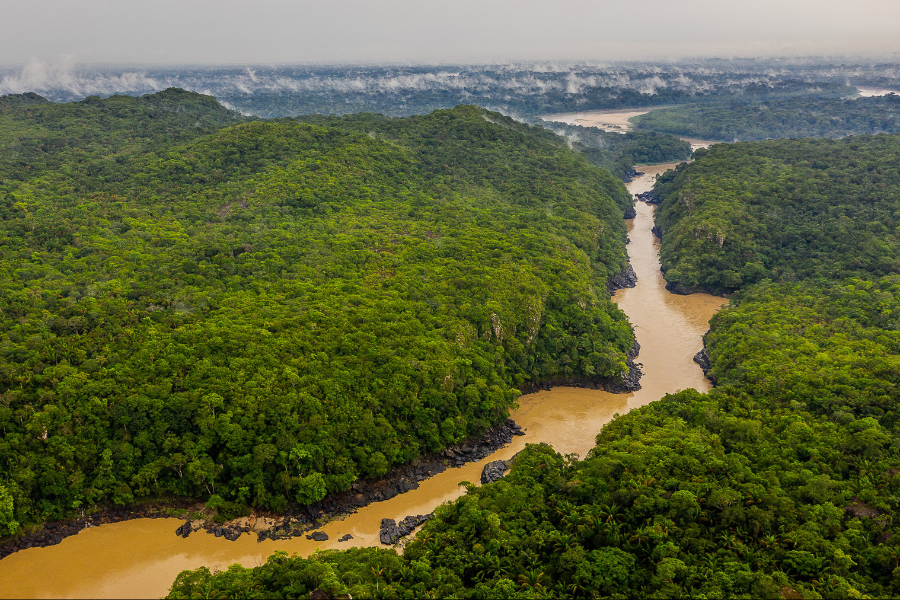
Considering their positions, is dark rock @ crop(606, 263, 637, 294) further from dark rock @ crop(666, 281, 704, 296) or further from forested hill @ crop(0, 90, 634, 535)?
dark rock @ crop(666, 281, 704, 296)

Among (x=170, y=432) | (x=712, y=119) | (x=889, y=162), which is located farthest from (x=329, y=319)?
(x=712, y=119)

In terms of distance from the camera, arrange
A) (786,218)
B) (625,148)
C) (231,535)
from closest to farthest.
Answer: (231,535) → (786,218) → (625,148)

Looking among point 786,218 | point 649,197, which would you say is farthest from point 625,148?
point 786,218

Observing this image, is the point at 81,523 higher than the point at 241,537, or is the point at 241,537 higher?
the point at 81,523

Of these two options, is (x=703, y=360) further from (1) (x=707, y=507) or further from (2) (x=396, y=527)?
(2) (x=396, y=527)

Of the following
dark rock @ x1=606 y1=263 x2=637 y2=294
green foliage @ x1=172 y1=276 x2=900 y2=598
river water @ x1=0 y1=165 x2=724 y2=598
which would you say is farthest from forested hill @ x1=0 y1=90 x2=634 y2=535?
green foliage @ x1=172 y1=276 x2=900 y2=598
